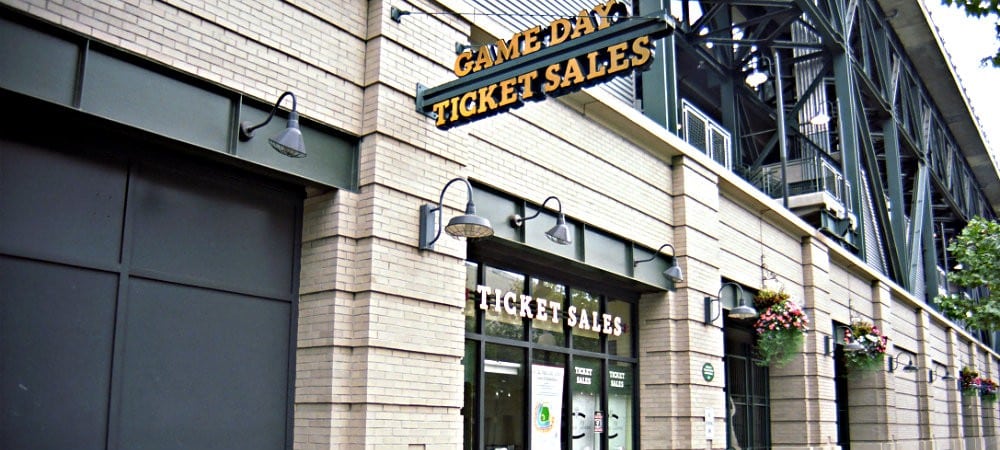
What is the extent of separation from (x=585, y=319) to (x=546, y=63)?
225 inches

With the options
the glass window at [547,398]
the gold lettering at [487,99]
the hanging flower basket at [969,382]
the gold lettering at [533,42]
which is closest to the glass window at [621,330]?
the glass window at [547,398]

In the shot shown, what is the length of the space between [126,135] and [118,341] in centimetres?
168

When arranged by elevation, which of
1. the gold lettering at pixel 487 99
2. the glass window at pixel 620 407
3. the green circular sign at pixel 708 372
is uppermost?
the gold lettering at pixel 487 99

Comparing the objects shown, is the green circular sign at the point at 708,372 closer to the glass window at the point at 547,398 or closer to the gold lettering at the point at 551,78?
the glass window at the point at 547,398

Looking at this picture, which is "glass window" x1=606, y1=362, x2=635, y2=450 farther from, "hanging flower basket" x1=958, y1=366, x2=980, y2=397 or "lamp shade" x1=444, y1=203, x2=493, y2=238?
"hanging flower basket" x1=958, y1=366, x2=980, y2=397

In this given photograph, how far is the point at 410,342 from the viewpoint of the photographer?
9.30m

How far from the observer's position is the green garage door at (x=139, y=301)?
277 inches

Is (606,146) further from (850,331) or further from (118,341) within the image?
(850,331)

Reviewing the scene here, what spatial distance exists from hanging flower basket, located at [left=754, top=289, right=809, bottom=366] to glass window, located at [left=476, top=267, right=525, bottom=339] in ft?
24.1

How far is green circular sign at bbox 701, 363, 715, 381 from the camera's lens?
15.3m

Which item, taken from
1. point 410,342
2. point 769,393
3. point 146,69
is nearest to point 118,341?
point 146,69

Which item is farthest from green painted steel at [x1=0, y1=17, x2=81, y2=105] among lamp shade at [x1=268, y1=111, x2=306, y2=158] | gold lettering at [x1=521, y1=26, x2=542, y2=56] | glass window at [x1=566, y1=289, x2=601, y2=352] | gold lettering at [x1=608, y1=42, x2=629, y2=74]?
glass window at [x1=566, y1=289, x2=601, y2=352]

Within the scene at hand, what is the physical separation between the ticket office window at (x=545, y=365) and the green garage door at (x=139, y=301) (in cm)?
316

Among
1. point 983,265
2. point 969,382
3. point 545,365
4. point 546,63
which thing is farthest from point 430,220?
point 969,382
